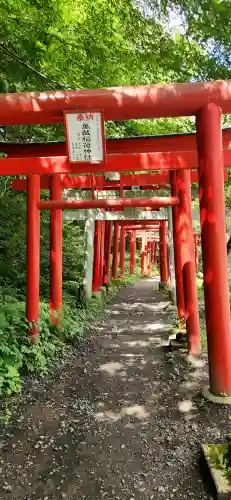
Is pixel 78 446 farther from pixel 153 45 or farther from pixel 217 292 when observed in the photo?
pixel 153 45

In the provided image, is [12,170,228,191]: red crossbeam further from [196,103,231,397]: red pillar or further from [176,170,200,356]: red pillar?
[196,103,231,397]: red pillar

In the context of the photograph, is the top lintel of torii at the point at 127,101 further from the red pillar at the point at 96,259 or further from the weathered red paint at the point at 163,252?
the weathered red paint at the point at 163,252

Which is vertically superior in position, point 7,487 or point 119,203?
point 119,203

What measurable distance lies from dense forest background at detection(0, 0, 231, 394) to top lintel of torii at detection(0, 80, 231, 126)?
537 mm

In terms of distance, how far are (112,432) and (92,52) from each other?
5.50 metres

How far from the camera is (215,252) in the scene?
4055mm

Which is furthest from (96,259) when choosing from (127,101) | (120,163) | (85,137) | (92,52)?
(127,101)

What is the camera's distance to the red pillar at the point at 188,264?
6.85 metres

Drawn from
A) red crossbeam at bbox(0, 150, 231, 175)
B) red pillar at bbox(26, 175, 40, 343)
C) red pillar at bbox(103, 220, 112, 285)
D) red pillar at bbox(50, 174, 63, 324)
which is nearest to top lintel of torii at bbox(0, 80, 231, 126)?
red crossbeam at bbox(0, 150, 231, 175)

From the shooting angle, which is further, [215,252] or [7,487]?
[215,252]

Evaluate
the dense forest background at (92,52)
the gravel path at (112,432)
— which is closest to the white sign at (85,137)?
the dense forest background at (92,52)

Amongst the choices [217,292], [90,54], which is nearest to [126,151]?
[90,54]

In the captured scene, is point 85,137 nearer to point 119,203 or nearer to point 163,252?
point 119,203

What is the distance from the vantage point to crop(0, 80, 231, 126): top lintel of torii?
394cm
